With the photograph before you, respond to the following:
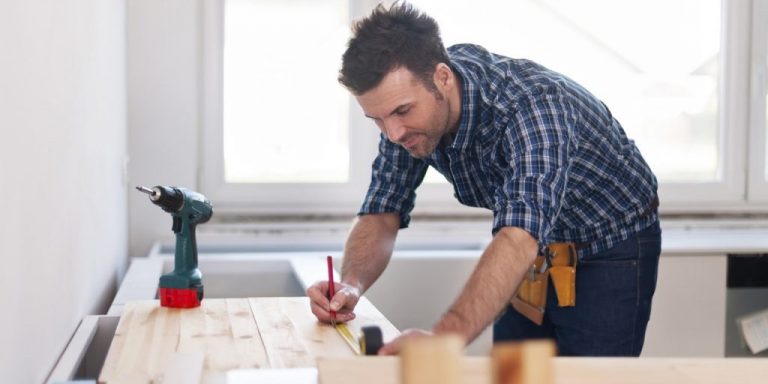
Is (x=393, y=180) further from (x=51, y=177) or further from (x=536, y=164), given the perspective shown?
(x=51, y=177)

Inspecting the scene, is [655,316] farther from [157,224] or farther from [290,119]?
[157,224]

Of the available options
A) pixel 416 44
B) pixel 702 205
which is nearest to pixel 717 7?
pixel 702 205

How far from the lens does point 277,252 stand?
122 inches

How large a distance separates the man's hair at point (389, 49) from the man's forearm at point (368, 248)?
40cm

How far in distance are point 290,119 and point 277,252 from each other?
445mm

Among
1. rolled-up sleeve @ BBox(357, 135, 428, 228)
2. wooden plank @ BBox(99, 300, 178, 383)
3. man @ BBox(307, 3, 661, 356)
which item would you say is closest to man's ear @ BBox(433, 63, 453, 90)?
man @ BBox(307, 3, 661, 356)

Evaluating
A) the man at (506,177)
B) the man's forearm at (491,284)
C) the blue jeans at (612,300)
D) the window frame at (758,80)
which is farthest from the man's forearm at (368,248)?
the window frame at (758,80)

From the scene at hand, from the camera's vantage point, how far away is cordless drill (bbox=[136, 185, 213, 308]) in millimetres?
1815

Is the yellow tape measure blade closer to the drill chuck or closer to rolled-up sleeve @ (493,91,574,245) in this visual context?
rolled-up sleeve @ (493,91,574,245)

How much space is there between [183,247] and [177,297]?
4.5 inches

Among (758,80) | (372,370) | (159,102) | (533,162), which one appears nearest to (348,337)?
(533,162)

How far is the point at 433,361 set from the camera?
511mm

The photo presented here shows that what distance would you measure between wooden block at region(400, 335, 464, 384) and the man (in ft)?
2.68

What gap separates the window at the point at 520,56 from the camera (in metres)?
3.18
